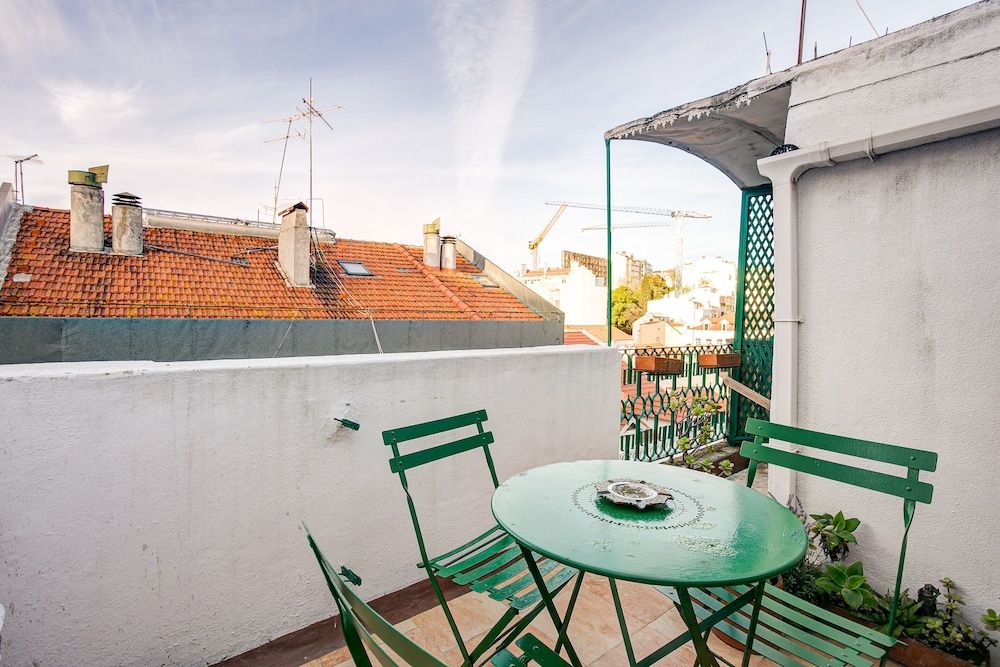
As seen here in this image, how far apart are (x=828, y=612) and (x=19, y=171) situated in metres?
18.2

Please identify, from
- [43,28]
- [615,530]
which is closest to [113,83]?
[43,28]

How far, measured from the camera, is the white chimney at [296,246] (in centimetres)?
1399

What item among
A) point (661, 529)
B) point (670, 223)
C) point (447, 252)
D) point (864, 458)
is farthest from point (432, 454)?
point (670, 223)

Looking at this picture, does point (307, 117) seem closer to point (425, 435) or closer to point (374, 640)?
point (425, 435)

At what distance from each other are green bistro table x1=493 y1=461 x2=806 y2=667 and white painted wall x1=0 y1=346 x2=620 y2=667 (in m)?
0.94

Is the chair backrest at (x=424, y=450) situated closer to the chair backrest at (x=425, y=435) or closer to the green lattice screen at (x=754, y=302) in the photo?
the chair backrest at (x=425, y=435)

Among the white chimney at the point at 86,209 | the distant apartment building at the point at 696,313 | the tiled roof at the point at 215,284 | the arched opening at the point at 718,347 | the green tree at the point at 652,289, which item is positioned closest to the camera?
the arched opening at the point at 718,347

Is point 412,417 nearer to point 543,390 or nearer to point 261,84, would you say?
point 543,390

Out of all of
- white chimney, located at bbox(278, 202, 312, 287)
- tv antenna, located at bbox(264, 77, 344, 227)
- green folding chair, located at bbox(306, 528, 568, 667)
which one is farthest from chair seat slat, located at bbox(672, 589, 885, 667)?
white chimney, located at bbox(278, 202, 312, 287)

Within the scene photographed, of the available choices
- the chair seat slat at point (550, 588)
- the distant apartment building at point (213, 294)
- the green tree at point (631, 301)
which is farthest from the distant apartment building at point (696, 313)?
the chair seat slat at point (550, 588)

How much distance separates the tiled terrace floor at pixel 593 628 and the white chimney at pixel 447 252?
52.7 feet

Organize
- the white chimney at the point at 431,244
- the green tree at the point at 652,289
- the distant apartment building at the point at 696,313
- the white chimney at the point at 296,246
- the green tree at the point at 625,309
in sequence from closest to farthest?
the white chimney at the point at 296,246 → the white chimney at the point at 431,244 → the distant apartment building at the point at 696,313 → the green tree at the point at 625,309 → the green tree at the point at 652,289

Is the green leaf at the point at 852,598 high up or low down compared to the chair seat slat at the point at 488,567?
down

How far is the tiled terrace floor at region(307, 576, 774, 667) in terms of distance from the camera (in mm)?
2148
